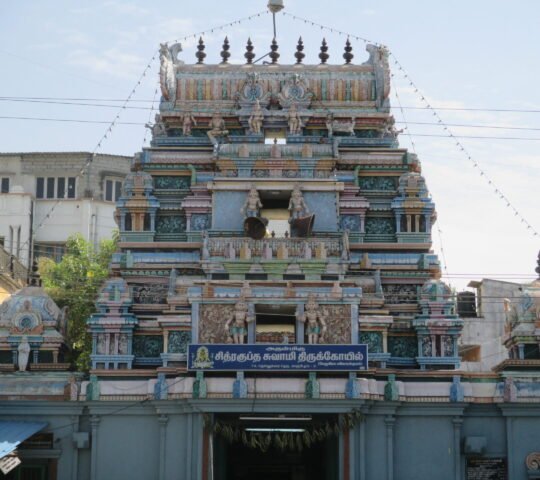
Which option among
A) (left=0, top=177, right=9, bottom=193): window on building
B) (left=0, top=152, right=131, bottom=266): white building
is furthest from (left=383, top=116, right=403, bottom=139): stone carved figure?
(left=0, top=177, right=9, bottom=193): window on building

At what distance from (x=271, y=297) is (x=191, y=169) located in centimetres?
730

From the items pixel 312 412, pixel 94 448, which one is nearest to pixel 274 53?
pixel 312 412

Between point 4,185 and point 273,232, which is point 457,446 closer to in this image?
point 273,232

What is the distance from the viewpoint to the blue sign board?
115ft

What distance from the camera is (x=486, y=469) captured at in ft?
119

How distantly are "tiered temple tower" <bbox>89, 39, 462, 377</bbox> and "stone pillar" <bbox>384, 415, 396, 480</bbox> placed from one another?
204 cm

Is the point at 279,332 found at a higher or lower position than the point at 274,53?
lower

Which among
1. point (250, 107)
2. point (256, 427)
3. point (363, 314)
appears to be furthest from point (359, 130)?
point (256, 427)

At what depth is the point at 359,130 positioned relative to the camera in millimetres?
43906

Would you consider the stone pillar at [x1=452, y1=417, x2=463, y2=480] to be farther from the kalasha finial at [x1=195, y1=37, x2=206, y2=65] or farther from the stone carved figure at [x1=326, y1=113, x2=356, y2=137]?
the kalasha finial at [x1=195, y1=37, x2=206, y2=65]

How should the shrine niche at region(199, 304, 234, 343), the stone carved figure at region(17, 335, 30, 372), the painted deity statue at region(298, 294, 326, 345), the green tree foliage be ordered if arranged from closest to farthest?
the painted deity statue at region(298, 294, 326, 345), the shrine niche at region(199, 304, 234, 343), the stone carved figure at region(17, 335, 30, 372), the green tree foliage

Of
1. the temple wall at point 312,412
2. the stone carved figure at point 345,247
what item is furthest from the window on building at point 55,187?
the temple wall at point 312,412

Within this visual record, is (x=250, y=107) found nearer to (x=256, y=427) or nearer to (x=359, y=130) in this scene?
(x=359, y=130)

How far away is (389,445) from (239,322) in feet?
18.9
